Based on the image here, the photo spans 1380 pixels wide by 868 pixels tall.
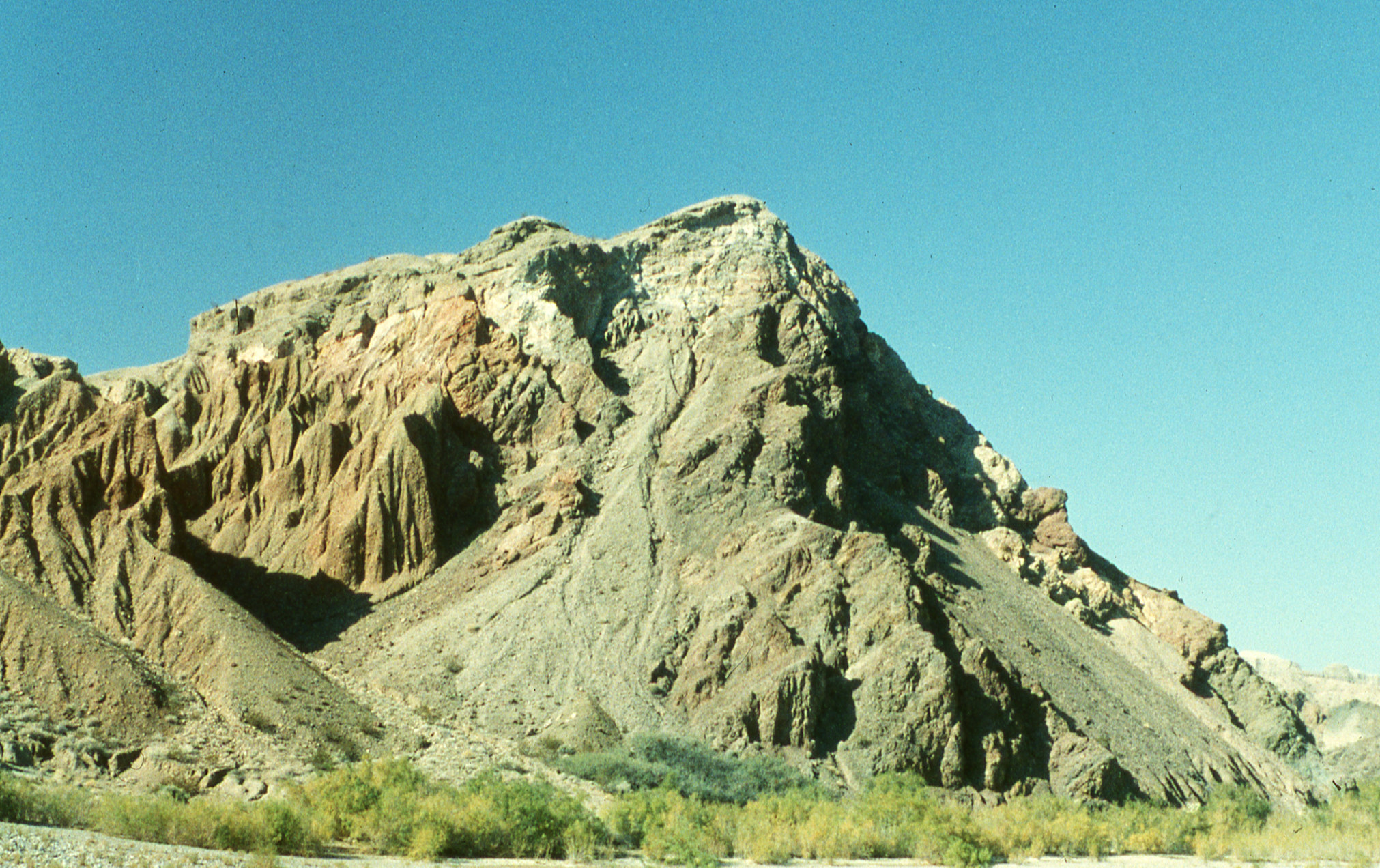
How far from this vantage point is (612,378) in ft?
213

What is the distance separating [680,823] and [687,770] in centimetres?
988

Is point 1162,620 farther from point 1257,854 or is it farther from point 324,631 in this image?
point 324,631

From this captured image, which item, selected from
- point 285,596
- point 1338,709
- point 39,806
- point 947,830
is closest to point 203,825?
point 39,806

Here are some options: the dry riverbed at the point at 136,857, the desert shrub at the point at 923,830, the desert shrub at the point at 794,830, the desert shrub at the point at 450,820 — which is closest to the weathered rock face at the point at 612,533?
the desert shrub at the point at 923,830

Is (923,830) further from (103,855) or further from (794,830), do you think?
(103,855)

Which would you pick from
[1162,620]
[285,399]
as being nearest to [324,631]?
[285,399]

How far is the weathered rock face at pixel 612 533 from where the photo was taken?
146ft

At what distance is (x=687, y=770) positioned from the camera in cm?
4000

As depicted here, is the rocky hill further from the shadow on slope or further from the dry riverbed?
the dry riverbed

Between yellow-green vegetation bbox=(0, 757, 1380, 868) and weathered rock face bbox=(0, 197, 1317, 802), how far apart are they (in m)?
5.06

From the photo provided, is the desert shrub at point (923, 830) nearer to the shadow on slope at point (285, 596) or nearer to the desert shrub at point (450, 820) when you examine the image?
the desert shrub at point (450, 820)

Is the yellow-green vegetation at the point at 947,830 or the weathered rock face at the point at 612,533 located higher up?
the weathered rock face at the point at 612,533

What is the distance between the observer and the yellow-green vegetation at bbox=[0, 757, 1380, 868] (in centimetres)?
2533

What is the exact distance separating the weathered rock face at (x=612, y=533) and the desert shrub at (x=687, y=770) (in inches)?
66.1
